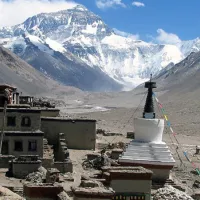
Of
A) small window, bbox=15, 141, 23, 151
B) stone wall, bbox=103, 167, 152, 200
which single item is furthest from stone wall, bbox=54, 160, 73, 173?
stone wall, bbox=103, 167, 152, 200

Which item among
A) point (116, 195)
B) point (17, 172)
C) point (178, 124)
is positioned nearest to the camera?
point (116, 195)

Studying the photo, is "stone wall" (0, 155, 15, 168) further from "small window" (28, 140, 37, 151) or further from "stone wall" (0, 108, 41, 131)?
"stone wall" (0, 108, 41, 131)

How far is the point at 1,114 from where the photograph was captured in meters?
31.7

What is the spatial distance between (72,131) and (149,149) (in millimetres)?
22896

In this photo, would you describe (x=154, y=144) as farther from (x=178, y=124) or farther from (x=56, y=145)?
(x=178, y=124)

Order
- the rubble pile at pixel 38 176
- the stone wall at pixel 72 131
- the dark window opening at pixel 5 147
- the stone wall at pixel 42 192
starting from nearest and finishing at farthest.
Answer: the stone wall at pixel 42 192 → the rubble pile at pixel 38 176 → the dark window opening at pixel 5 147 → the stone wall at pixel 72 131

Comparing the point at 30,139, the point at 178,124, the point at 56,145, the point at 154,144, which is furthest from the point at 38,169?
the point at 178,124

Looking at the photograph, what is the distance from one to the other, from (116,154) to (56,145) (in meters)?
6.19

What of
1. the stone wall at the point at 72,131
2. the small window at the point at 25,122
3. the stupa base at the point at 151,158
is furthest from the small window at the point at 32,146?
the stupa base at the point at 151,158

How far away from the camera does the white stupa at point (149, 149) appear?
1399cm

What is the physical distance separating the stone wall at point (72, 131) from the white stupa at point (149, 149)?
22083 mm

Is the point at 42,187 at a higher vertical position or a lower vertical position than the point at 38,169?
higher

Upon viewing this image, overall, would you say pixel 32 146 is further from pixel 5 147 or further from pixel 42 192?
pixel 42 192

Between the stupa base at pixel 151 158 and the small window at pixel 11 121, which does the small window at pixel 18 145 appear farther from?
the stupa base at pixel 151 158
